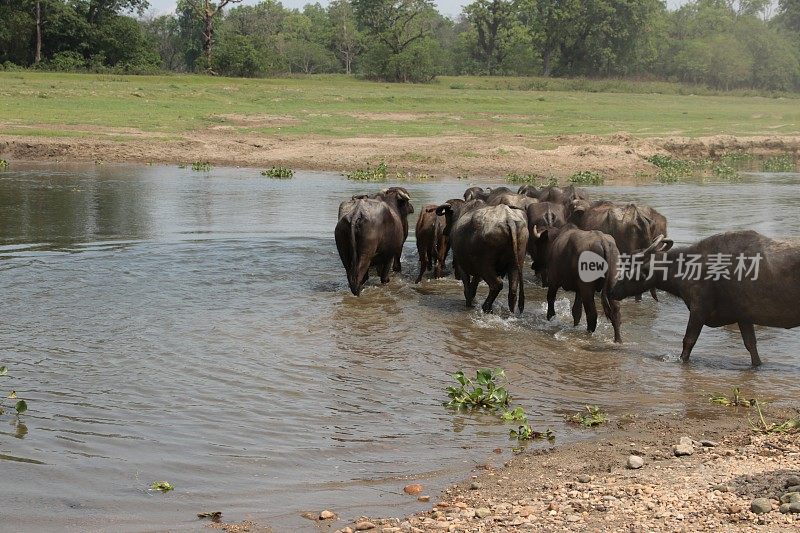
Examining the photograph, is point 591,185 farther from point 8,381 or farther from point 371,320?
point 8,381

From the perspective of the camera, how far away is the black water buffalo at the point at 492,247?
1262 cm

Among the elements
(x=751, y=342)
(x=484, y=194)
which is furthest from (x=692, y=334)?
(x=484, y=194)

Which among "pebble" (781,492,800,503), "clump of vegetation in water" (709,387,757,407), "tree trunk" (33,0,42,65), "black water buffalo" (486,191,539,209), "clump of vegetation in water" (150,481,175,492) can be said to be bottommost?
"clump of vegetation in water" (150,481,175,492)

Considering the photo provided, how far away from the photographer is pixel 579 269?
39.1 ft

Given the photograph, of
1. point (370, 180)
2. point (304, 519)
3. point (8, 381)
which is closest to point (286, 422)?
point (304, 519)

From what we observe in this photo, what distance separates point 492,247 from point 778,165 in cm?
2600

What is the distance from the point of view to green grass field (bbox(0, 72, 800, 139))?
36469 millimetres

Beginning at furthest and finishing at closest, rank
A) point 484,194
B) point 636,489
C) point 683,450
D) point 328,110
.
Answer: point 328,110
point 484,194
point 683,450
point 636,489

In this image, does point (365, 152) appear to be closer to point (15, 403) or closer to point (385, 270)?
point (385, 270)

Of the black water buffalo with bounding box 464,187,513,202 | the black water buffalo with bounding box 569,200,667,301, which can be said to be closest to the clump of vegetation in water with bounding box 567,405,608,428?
the black water buffalo with bounding box 569,200,667,301

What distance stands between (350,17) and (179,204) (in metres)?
83.3

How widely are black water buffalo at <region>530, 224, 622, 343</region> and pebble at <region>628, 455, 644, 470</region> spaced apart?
4.60m

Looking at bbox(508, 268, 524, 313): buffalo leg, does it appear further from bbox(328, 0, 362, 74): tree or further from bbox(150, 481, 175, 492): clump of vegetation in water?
bbox(328, 0, 362, 74): tree

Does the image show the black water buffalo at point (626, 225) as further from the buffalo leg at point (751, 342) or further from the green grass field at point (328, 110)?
the green grass field at point (328, 110)
